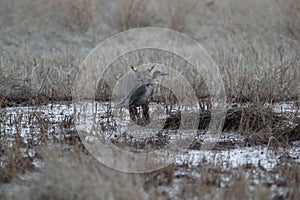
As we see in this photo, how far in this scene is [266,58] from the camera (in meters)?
9.23

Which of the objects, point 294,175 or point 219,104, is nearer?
point 294,175

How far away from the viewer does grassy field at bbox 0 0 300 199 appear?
414cm

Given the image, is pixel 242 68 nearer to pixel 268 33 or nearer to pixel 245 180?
pixel 268 33

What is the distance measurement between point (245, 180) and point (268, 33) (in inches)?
299

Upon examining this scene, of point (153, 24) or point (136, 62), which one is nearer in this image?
point (136, 62)

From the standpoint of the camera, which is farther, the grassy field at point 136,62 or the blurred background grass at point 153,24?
the blurred background grass at point 153,24

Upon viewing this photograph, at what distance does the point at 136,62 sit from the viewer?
29.7ft

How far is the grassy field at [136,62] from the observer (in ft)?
13.6

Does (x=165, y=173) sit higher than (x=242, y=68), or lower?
lower

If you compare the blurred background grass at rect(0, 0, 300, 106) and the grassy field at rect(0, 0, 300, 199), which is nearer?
the grassy field at rect(0, 0, 300, 199)

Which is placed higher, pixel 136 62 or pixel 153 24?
pixel 153 24

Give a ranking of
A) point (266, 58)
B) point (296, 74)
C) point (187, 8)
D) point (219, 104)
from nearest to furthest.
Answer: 1. point (219, 104)
2. point (296, 74)
3. point (266, 58)
4. point (187, 8)

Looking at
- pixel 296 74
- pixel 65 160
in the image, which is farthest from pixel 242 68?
pixel 65 160

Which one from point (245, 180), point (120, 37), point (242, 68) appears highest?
point (120, 37)
